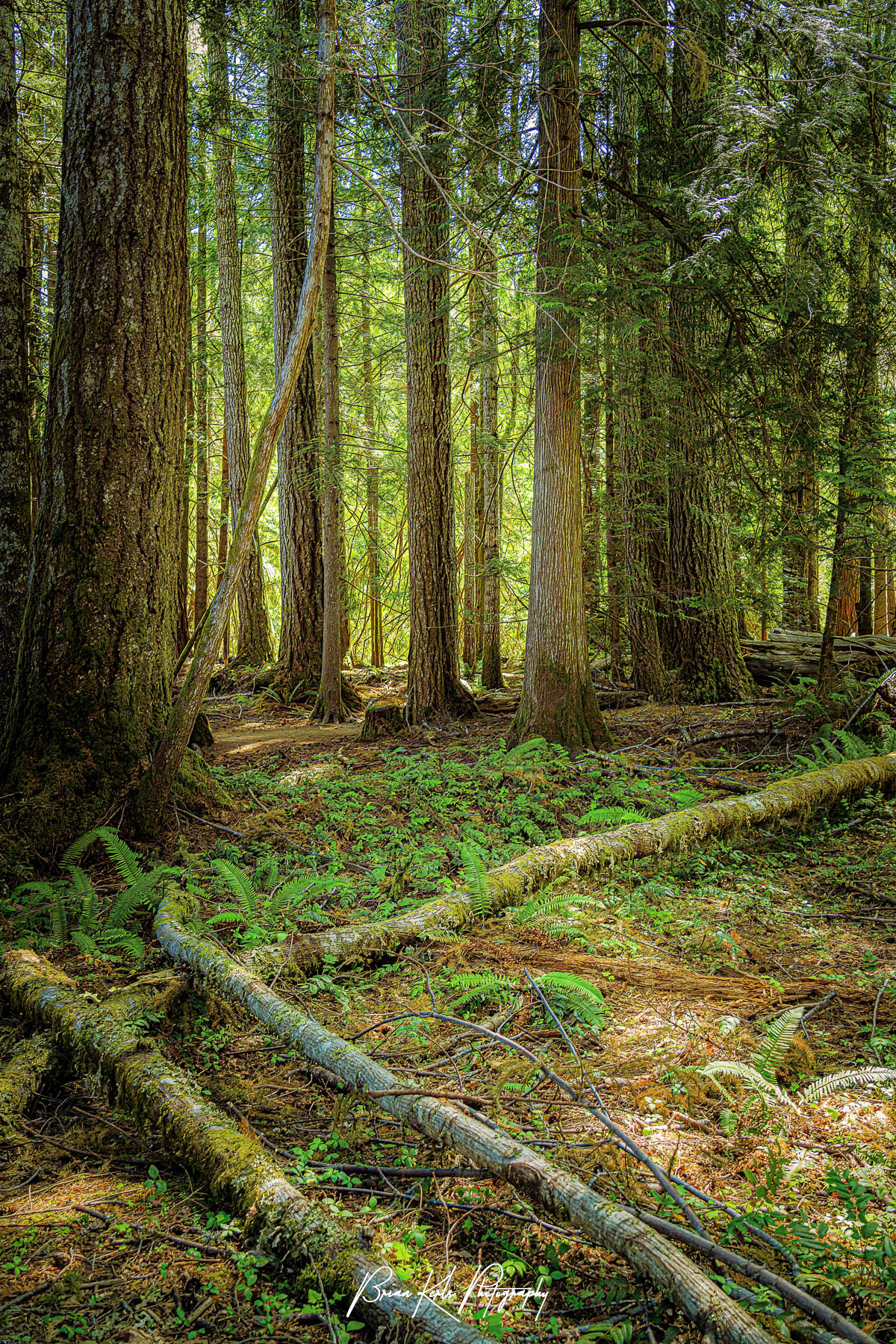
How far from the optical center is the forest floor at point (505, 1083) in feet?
6.06

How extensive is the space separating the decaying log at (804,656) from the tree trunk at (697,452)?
0.37 meters

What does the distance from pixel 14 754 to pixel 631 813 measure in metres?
4.31

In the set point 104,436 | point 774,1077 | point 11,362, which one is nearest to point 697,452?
point 104,436

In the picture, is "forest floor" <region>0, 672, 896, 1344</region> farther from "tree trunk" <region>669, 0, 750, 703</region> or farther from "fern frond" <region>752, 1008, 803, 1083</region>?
"tree trunk" <region>669, 0, 750, 703</region>

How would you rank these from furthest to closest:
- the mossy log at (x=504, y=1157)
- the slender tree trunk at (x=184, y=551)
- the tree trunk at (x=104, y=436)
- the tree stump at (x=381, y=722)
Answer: the tree stump at (x=381, y=722), the slender tree trunk at (x=184, y=551), the tree trunk at (x=104, y=436), the mossy log at (x=504, y=1157)

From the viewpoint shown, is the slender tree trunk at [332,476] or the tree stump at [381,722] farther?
the slender tree trunk at [332,476]

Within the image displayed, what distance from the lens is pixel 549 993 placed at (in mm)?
3373

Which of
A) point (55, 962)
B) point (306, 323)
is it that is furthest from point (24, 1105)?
point (306, 323)

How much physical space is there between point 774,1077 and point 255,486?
4.61m

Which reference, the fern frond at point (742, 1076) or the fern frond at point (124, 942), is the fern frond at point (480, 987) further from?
the fern frond at point (124, 942)

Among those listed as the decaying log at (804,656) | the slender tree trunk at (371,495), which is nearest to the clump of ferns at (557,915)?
the decaying log at (804,656)

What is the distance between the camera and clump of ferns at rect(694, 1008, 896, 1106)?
260 cm

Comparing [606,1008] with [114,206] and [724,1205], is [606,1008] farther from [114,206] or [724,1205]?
[114,206]

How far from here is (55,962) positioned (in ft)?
12.2
